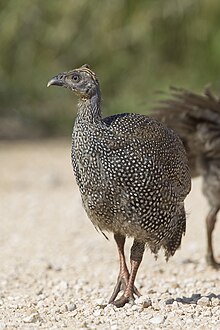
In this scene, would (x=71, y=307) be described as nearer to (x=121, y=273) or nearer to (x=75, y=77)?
(x=121, y=273)

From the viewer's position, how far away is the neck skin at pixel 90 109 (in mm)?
6137

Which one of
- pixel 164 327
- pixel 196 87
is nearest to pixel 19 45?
pixel 196 87

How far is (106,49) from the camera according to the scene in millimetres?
17734

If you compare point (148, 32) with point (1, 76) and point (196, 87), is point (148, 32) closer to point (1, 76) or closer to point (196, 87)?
point (196, 87)

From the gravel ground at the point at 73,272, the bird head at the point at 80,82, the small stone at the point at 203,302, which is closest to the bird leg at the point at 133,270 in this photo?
the gravel ground at the point at 73,272

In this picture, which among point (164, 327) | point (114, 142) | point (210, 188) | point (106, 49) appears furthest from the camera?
point (106, 49)

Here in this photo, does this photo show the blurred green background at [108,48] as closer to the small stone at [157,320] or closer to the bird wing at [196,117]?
the bird wing at [196,117]

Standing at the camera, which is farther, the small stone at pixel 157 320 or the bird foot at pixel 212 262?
the bird foot at pixel 212 262

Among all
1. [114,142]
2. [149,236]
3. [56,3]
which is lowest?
[149,236]

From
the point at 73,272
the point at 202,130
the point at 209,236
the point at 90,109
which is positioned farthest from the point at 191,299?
the point at 202,130

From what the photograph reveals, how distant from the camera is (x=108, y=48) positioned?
17672 mm

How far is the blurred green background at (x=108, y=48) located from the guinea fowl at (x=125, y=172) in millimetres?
10146

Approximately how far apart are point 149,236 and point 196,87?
1072cm

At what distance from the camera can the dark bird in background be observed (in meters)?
8.37
